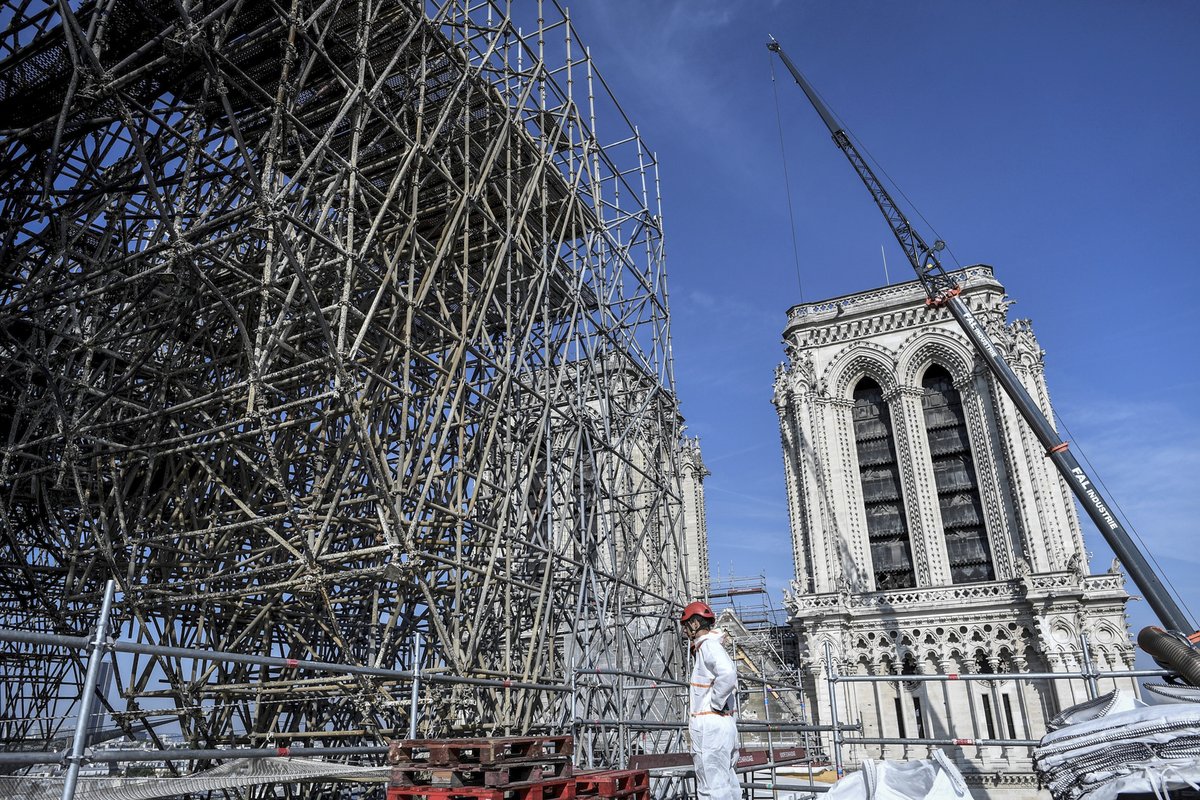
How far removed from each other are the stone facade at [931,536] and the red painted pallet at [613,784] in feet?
68.2

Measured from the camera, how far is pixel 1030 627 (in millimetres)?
27797

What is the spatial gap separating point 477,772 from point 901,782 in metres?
4.05

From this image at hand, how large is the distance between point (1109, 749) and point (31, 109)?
1467cm

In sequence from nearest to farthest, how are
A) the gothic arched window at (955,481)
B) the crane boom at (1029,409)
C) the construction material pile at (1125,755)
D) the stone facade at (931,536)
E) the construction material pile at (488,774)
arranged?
the construction material pile at (1125,755)
the construction material pile at (488,774)
the crane boom at (1029,409)
the stone facade at (931,536)
the gothic arched window at (955,481)

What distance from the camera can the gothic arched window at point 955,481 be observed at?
3072 cm

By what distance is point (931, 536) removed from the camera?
30641mm

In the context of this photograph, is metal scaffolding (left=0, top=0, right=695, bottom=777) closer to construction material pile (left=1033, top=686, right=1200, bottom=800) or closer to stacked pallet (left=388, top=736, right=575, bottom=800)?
stacked pallet (left=388, top=736, right=575, bottom=800)

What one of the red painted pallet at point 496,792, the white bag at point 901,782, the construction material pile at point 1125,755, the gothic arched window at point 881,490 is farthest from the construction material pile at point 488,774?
the gothic arched window at point 881,490

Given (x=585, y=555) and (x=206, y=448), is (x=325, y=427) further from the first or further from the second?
(x=585, y=555)

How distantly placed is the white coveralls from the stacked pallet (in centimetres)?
102

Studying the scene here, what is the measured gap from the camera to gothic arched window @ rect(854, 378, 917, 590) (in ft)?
104

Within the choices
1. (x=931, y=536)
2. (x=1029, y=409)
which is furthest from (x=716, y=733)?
(x=931, y=536)

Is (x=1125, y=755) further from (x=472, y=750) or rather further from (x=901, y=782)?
(x=472, y=750)

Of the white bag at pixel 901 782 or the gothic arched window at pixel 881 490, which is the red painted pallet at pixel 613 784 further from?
the gothic arched window at pixel 881 490
